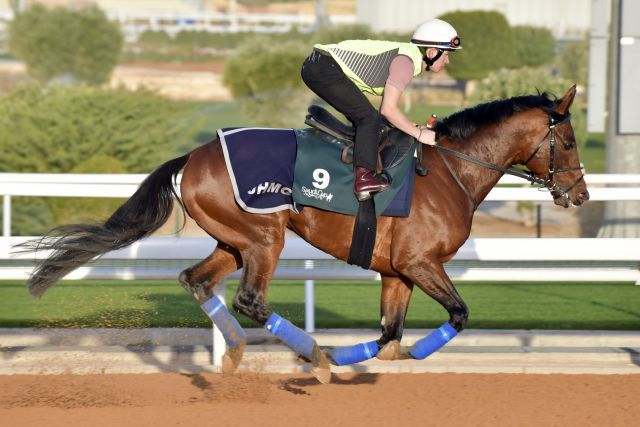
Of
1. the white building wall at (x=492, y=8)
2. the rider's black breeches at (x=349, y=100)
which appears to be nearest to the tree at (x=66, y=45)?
the white building wall at (x=492, y=8)

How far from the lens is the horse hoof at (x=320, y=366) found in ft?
18.0

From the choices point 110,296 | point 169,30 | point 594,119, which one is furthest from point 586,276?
point 169,30

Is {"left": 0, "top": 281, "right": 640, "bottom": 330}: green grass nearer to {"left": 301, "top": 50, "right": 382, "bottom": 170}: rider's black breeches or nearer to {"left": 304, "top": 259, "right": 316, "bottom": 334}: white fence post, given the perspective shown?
{"left": 304, "top": 259, "right": 316, "bottom": 334}: white fence post

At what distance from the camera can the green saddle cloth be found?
18.1ft

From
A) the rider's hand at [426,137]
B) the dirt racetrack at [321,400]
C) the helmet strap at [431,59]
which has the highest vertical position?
the helmet strap at [431,59]

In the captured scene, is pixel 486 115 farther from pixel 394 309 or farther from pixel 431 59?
pixel 394 309

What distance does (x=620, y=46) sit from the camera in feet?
36.5

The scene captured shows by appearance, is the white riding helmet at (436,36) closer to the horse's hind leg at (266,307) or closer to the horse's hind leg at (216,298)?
the horse's hind leg at (266,307)

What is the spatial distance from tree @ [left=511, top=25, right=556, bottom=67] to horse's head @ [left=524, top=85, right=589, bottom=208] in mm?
43866

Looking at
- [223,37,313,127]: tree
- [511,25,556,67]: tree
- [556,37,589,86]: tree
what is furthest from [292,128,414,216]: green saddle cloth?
[511,25,556,67]: tree

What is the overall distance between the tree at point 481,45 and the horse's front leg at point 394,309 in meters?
39.8

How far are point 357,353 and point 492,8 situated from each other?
181 ft

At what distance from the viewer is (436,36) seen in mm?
5602

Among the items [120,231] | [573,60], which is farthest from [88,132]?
[573,60]
